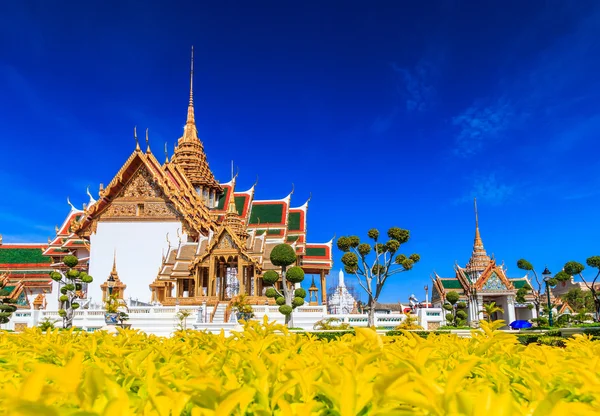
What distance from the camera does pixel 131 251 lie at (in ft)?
76.6

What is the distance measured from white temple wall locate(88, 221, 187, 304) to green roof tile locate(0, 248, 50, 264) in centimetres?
676

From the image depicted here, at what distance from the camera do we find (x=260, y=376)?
58.1 inches

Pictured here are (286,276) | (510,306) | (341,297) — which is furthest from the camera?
(341,297)

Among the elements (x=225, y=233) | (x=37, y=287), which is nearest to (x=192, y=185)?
(x=225, y=233)

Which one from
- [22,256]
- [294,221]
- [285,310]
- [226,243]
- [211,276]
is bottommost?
[285,310]

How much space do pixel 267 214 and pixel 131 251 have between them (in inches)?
308

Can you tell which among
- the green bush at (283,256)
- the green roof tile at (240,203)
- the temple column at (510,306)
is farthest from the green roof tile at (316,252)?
the temple column at (510,306)

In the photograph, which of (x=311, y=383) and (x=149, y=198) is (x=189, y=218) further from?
(x=311, y=383)

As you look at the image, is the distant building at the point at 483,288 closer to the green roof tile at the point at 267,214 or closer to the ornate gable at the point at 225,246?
the green roof tile at the point at 267,214

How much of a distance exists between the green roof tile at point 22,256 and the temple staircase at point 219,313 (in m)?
Answer: 15.9

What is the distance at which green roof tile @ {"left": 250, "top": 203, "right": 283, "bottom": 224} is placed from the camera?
25.8m

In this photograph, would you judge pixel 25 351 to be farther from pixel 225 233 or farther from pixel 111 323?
pixel 225 233

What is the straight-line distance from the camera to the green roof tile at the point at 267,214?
25.8 metres

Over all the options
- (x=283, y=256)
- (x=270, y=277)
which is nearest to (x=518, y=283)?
(x=270, y=277)
